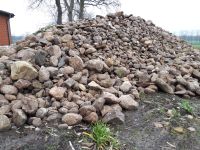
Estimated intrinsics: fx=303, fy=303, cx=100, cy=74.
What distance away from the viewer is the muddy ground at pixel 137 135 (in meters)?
2.91

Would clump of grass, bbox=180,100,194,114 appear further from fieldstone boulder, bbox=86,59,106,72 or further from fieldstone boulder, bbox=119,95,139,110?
fieldstone boulder, bbox=86,59,106,72

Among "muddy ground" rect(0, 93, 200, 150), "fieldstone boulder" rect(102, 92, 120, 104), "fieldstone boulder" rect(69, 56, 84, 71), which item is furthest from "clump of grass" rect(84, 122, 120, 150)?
"fieldstone boulder" rect(69, 56, 84, 71)

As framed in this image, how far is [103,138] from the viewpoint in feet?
9.47

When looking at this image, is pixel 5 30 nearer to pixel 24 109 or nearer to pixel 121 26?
pixel 121 26

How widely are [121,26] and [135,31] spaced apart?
32 cm

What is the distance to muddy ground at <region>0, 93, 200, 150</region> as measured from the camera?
2.91 meters

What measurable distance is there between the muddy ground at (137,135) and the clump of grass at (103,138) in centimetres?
9

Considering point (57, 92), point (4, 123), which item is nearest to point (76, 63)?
point (57, 92)

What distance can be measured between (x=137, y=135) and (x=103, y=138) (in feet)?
1.55

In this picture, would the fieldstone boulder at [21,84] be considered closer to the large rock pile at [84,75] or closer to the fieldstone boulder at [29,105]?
the large rock pile at [84,75]

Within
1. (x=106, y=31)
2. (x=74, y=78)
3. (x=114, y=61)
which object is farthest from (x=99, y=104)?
(x=106, y=31)

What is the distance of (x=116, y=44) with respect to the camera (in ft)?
17.9

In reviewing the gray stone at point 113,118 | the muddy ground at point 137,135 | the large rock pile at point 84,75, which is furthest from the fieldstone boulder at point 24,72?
the gray stone at point 113,118

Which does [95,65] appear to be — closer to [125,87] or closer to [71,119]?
[125,87]
